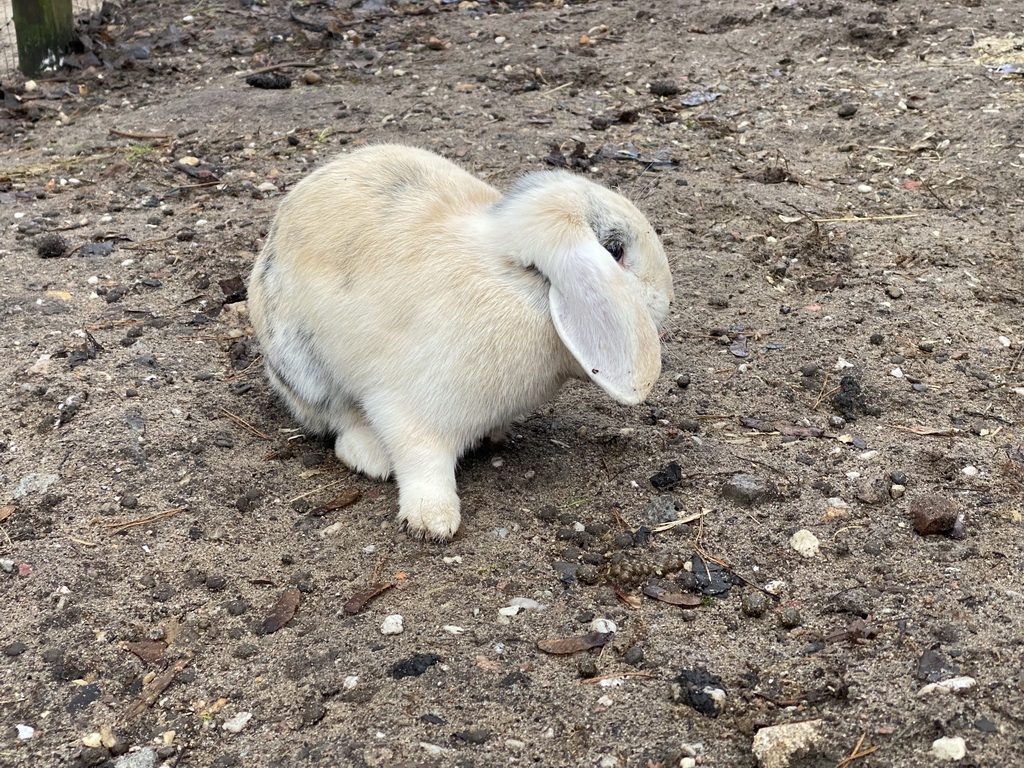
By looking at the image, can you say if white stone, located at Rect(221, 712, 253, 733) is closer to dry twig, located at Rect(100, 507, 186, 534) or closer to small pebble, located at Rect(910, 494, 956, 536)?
dry twig, located at Rect(100, 507, 186, 534)

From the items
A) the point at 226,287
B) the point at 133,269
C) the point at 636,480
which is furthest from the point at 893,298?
the point at 133,269

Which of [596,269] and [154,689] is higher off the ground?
[596,269]

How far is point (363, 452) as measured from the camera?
11.6 ft

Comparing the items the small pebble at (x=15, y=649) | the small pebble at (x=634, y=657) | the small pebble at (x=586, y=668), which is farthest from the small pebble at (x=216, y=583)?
the small pebble at (x=634, y=657)

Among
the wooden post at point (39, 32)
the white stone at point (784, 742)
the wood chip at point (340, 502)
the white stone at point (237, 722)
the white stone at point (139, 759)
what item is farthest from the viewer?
the wooden post at point (39, 32)

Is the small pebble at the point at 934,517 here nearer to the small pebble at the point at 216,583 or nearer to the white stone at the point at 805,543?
the white stone at the point at 805,543

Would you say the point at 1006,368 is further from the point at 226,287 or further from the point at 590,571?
the point at 226,287

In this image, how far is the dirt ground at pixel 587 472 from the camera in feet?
8.01

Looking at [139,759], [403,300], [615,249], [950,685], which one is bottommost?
[139,759]

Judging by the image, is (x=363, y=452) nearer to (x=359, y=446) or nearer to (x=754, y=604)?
(x=359, y=446)

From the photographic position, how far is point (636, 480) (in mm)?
3422

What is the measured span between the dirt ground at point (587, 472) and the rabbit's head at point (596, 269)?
0.60 meters

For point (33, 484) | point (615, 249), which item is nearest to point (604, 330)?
point (615, 249)

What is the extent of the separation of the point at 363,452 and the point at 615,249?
1174 millimetres
